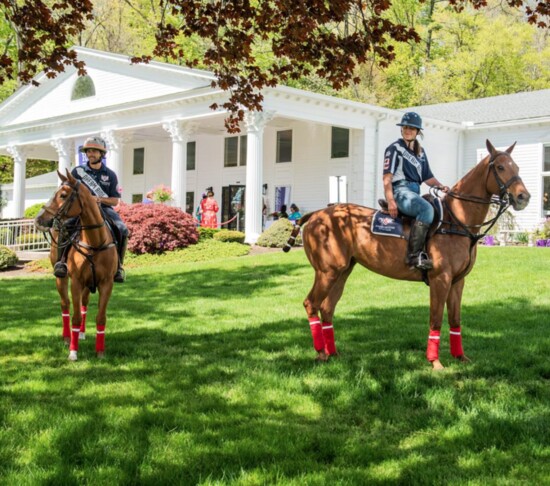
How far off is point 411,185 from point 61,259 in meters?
4.18

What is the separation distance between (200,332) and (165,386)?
3.05 meters

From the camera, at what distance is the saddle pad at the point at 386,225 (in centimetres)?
684

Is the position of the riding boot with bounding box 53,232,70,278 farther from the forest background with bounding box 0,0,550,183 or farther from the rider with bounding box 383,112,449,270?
the forest background with bounding box 0,0,550,183

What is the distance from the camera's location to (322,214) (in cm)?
733

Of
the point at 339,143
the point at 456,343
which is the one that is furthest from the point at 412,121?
the point at 339,143

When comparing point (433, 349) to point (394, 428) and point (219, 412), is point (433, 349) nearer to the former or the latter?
point (394, 428)

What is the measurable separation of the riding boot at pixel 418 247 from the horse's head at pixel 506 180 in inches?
31.8

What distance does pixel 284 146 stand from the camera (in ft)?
98.5

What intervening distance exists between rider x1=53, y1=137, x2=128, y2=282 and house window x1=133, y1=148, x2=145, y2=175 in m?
28.4

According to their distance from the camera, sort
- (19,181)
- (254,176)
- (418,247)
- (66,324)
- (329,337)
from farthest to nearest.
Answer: (19,181), (254,176), (66,324), (329,337), (418,247)

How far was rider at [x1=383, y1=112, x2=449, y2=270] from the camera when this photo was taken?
6605 millimetres

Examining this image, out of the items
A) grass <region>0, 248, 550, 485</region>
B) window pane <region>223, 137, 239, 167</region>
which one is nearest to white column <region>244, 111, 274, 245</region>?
window pane <region>223, 137, 239, 167</region>

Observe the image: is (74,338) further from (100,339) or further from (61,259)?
(61,259)

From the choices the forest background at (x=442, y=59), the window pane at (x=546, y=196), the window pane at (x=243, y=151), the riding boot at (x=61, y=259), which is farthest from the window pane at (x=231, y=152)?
the riding boot at (x=61, y=259)
